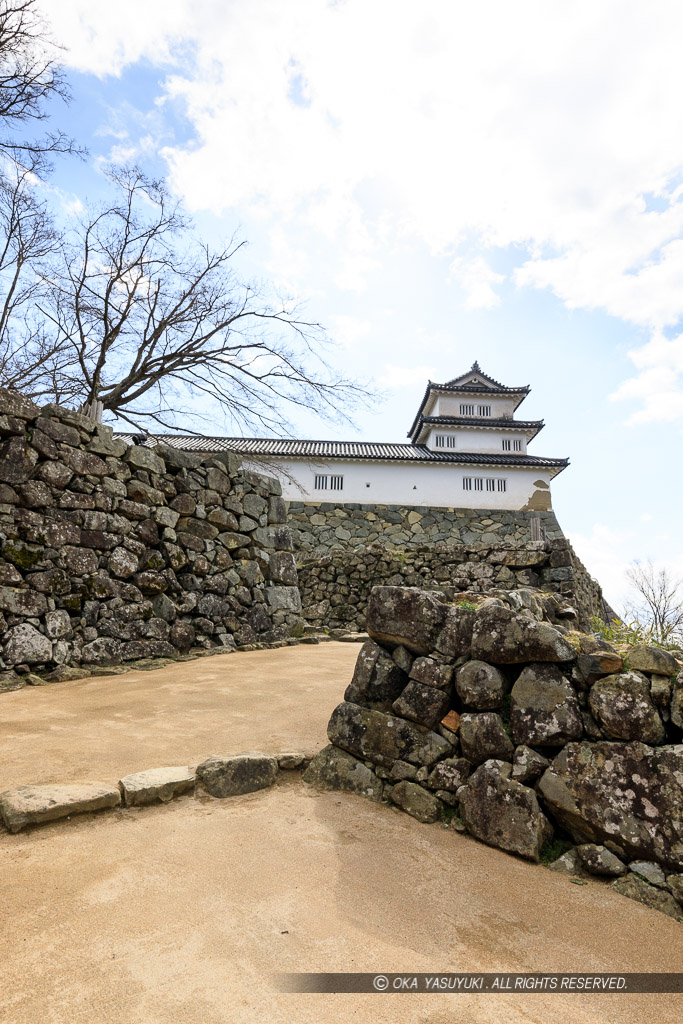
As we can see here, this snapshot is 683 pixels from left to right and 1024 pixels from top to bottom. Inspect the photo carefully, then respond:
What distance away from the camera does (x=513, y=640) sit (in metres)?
3.09

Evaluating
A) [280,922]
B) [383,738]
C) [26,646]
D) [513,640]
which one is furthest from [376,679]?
[26,646]

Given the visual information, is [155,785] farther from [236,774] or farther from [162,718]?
[162,718]

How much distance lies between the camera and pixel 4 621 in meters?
5.43

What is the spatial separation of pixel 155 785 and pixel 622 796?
8.08 feet

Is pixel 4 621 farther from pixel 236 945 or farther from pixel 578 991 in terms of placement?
pixel 578 991

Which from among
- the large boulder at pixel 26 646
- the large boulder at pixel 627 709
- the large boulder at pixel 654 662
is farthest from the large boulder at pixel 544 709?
the large boulder at pixel 26 646

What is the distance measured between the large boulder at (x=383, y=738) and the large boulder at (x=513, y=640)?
60cm

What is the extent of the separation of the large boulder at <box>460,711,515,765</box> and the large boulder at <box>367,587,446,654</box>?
1.78ft

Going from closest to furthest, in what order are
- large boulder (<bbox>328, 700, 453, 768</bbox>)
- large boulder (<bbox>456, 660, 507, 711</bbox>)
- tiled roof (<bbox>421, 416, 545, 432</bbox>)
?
large boulder (<bbox>456, 660, 507, 711</bbox>), large boulder (<bbox>328, 700, 453, 768</bbox>), tiled roof (<bbox>421, 416, 545, 432</bbox>)

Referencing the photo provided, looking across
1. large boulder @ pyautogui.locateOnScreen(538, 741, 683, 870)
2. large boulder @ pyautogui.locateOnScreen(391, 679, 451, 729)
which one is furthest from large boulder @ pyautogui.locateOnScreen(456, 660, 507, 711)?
large boulder @ pyautogui.locateOnScreen(538, 741, 683, 870)

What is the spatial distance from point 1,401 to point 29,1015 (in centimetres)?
575

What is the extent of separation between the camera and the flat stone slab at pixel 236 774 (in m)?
3.11

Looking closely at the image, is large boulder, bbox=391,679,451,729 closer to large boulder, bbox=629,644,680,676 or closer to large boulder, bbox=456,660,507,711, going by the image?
large boulder, bbox=456,660,507,711

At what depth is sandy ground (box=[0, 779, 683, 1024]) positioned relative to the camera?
170 centimetres
